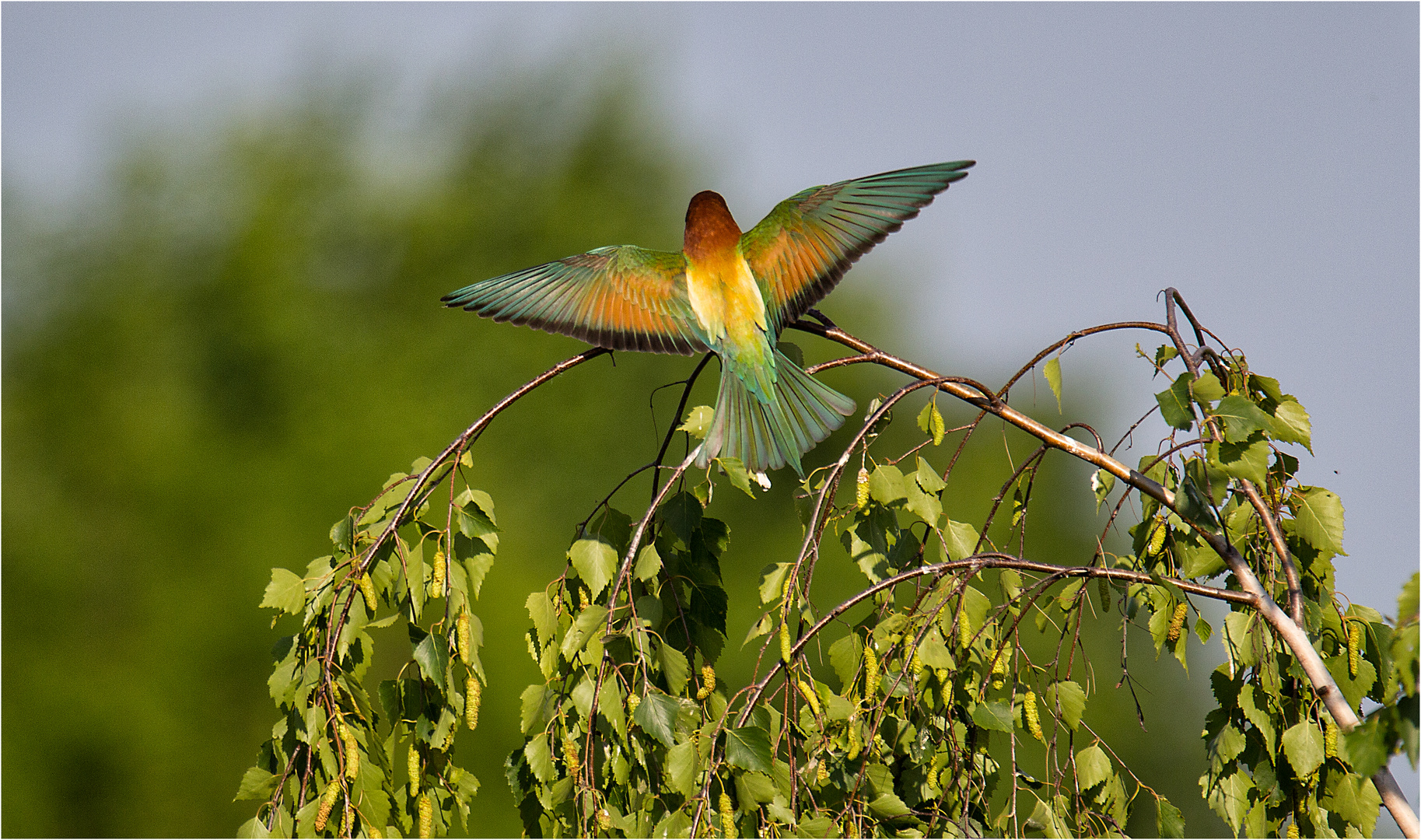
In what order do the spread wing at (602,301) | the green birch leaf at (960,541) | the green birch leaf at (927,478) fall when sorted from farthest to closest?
the spread wing at (602,301), the green birch leaf at (960,541), the green birch leaf at (927,478)

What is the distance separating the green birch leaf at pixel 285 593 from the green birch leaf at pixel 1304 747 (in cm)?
160

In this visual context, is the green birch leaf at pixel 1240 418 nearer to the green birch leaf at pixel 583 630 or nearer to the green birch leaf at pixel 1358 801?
the green birch leaf at pixel 1358 801

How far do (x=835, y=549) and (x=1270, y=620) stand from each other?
7.82 meters

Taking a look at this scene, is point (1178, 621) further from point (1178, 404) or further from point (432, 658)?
point (432, 658)

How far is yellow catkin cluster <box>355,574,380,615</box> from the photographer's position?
5.51ft

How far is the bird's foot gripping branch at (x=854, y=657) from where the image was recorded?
1.62 m

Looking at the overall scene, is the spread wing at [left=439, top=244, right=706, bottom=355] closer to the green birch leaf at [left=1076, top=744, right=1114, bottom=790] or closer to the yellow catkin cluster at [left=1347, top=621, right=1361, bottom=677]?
the green birch leaf at [left=1076, top=744, right=1114, bottom=790]

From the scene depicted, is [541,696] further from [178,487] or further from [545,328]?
[178,487]

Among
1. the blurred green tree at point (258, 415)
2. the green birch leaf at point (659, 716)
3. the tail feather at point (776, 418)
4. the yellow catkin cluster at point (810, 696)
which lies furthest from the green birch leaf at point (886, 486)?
the blurred green tree at point (258, 415)

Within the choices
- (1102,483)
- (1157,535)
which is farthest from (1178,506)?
(1102,483)

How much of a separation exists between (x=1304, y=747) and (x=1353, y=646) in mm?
180

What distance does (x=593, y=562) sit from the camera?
5.67 ft

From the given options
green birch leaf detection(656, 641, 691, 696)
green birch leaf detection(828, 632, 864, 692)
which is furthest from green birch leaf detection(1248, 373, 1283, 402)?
green birch leaf detection(656, 641, 691, 696)

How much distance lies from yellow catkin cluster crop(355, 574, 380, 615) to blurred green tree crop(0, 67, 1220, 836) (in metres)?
7.44
